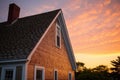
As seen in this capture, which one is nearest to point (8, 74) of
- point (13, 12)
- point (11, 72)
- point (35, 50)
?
point (11, 72)

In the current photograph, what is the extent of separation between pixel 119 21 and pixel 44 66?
1204 centimetres

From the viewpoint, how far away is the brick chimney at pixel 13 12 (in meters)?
15.6

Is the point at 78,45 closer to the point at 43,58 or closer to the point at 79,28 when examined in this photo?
the point at 79,28

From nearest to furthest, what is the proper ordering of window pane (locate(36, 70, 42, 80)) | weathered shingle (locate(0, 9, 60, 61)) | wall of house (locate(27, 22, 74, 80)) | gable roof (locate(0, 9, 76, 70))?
gable roof (locate(0, 9, 76, 70))
weathered shingle (locate(0, 9, 60, 61))
wall of house (locate(27, 22, 74, 80))
window pane (locate(36, 70, 42, 80))

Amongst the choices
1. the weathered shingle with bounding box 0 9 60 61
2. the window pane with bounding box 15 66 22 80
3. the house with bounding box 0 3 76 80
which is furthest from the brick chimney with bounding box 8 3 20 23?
the window pane with bounding box 15 66 22 80

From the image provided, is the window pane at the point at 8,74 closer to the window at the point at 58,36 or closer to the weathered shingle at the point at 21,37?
the weathered shingle at the point at 21,37

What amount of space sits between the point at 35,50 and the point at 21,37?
1996 millimetres

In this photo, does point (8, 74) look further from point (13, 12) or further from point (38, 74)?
point (13, 12)

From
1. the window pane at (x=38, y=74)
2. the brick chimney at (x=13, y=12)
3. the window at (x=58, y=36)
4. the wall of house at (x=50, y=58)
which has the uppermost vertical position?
the brick chimney at (x=13, y=12)

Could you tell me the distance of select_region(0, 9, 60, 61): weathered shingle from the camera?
31.2 ft

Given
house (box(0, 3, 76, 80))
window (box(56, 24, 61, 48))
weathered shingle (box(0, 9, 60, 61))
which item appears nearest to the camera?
house (box(0, 3, 76, 80))

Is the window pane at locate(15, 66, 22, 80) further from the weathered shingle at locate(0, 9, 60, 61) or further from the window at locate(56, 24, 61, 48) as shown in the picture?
the window at locate(56, 24, 61, 48)

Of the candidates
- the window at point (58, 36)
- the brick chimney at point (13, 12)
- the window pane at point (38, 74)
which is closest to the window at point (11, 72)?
the window pane at point (38, 74)

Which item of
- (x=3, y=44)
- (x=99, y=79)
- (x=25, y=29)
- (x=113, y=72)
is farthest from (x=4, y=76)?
(x=113, y=72)
